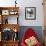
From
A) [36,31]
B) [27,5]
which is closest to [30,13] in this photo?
[27,5]

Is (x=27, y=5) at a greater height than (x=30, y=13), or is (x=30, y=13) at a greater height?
(x=27, y=5)

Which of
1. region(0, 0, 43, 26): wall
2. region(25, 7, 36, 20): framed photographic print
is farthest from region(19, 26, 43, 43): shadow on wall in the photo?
region(25, 7, 36, 20): framed photographic print

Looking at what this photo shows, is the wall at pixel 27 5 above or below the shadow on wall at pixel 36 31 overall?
above

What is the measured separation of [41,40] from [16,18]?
4.13ft

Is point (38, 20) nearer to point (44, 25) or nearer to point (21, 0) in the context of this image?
point (44, 25)

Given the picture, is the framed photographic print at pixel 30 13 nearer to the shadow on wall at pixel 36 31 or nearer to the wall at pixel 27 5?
the wall at pixel 27 5

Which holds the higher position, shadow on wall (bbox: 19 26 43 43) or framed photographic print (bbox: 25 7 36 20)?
framed photographic print (bbox: 25 7 36 20)

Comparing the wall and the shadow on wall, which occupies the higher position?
the wall

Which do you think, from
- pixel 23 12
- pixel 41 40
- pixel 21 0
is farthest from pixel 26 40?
pixel 21 0

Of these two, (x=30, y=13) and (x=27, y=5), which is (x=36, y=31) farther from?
(x=27, y=5)

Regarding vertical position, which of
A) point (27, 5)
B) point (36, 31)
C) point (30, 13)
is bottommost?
point (36, 31)

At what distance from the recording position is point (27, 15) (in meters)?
6.00

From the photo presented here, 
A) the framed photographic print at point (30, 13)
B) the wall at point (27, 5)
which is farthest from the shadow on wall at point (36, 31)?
the framed photographic print at point (30, 13)

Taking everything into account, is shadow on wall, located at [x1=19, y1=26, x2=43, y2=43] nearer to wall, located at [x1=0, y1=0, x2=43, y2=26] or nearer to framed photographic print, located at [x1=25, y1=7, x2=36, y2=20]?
wall, located at [x1=0, y1=0, x2=43, y2=26]
